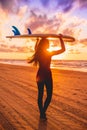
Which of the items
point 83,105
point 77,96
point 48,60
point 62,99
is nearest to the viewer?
point 48,60

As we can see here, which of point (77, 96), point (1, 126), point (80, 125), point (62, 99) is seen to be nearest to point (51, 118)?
point (80, 125)

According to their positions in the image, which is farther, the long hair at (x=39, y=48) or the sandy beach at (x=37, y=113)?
the long hair at (x=39, y=48)

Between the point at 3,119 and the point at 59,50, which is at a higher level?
Result: the point at 59,50

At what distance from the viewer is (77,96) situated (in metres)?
12.4

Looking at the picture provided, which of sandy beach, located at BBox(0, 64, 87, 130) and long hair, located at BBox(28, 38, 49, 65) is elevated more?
long hair, located at BBox(28, 38, 49, 65)

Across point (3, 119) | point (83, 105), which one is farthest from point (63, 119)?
point (83, 105)

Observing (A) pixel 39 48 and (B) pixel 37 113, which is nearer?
(A) pixel 39 48

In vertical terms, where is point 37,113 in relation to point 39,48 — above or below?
below

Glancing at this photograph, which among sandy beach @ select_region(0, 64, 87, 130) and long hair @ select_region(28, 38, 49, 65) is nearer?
sandy beach @ select_region(0, 64, 87, 130)

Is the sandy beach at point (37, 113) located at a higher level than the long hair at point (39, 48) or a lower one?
lower

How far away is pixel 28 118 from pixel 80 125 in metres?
1.45

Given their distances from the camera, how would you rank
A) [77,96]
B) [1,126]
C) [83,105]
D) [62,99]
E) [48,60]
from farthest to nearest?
1. [77,96]
2. [62,99]
3. [83,105]
4. [48,60]
5. [1,126]

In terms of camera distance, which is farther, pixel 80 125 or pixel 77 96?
pixel 77 96

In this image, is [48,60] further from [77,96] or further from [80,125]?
[77,96]
